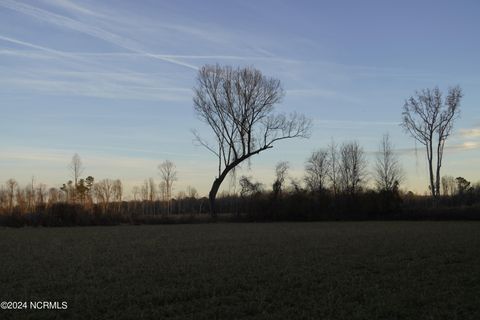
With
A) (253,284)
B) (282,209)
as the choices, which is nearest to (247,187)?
(282,209)

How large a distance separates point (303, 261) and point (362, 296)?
4653 mm

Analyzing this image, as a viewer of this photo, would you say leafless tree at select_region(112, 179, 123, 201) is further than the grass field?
Yes

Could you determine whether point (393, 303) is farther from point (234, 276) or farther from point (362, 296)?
point (234, 276)

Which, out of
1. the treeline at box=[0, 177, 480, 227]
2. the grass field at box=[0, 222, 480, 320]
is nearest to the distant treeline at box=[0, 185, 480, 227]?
the treeline at box=[0, 177, 480, 227]

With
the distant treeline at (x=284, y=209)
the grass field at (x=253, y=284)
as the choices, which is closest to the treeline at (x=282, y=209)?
the distant treeline at (x=284, y=209)

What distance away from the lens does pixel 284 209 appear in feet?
154

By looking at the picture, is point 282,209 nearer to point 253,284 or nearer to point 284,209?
point 284,209

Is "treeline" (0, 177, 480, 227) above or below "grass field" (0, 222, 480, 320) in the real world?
above

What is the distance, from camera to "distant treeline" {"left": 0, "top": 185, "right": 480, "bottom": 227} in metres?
40.7

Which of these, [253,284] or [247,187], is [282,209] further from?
[253,284]

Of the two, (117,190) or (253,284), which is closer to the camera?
(253,284)

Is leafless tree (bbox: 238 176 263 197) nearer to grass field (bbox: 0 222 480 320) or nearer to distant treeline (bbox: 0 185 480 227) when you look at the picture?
distant treeline (bbox: 0 185 480 227)

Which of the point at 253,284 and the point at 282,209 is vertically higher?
the point at 282,209

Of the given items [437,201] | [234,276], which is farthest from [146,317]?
[437,201]
